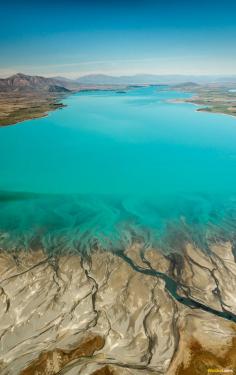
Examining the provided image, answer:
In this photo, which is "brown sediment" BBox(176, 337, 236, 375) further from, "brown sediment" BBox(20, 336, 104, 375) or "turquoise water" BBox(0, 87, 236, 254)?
"turquoise water" BBox(0, 87, 236, 254)

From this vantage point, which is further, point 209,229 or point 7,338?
point 209,229

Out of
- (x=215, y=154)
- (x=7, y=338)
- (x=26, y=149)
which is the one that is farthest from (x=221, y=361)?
(x=26, y=149)

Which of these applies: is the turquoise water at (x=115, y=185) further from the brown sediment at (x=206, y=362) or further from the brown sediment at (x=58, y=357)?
the brown sediment at (x=206, y=362)

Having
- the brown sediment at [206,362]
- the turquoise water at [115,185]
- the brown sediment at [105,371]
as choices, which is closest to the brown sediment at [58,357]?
the brown sediment at [105,371]

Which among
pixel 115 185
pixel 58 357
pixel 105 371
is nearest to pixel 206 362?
pixel 105 371

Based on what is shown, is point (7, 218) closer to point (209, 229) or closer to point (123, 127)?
point (209, 229)

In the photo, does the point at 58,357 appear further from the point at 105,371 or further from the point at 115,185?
the point at 115,185
